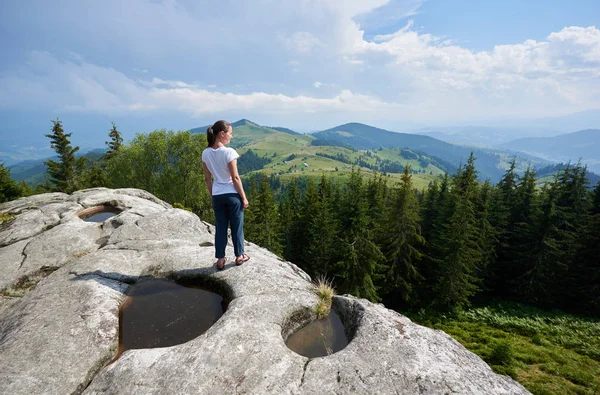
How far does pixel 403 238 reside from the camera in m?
35.1

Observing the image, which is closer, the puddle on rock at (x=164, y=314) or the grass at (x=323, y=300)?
the puddle on rock at (x=164, y=314)

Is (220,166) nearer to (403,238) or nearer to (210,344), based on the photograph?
(210,344)

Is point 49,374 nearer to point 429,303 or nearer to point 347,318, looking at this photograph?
point 347,318

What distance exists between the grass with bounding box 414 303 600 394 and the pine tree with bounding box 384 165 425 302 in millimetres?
5207

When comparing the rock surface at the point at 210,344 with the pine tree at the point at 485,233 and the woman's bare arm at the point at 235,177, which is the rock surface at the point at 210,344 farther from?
the pine tree at the point at 485,233

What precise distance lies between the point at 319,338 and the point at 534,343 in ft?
87.0

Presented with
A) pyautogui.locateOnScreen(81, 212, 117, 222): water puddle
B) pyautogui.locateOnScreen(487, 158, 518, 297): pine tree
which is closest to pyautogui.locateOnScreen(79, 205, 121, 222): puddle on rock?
pyautogui.locateOnScreen(81, 212, 117, 222): water puddle

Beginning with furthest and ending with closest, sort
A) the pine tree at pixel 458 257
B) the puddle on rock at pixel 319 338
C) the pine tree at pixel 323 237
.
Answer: the pine tree at pixel 323 237, the pine tree at pixel 458 257, the puddle on rock at pixel 319 338

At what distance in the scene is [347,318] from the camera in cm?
779

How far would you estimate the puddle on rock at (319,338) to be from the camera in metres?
6.66

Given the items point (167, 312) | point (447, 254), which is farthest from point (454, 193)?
point (167, 312)

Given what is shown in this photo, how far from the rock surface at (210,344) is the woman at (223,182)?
142 cm

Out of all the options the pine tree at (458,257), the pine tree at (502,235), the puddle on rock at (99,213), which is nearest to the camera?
the puddle on rock at (99,213)

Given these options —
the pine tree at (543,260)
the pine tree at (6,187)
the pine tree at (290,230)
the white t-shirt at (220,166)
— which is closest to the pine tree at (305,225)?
the pine tree at (290,230)
